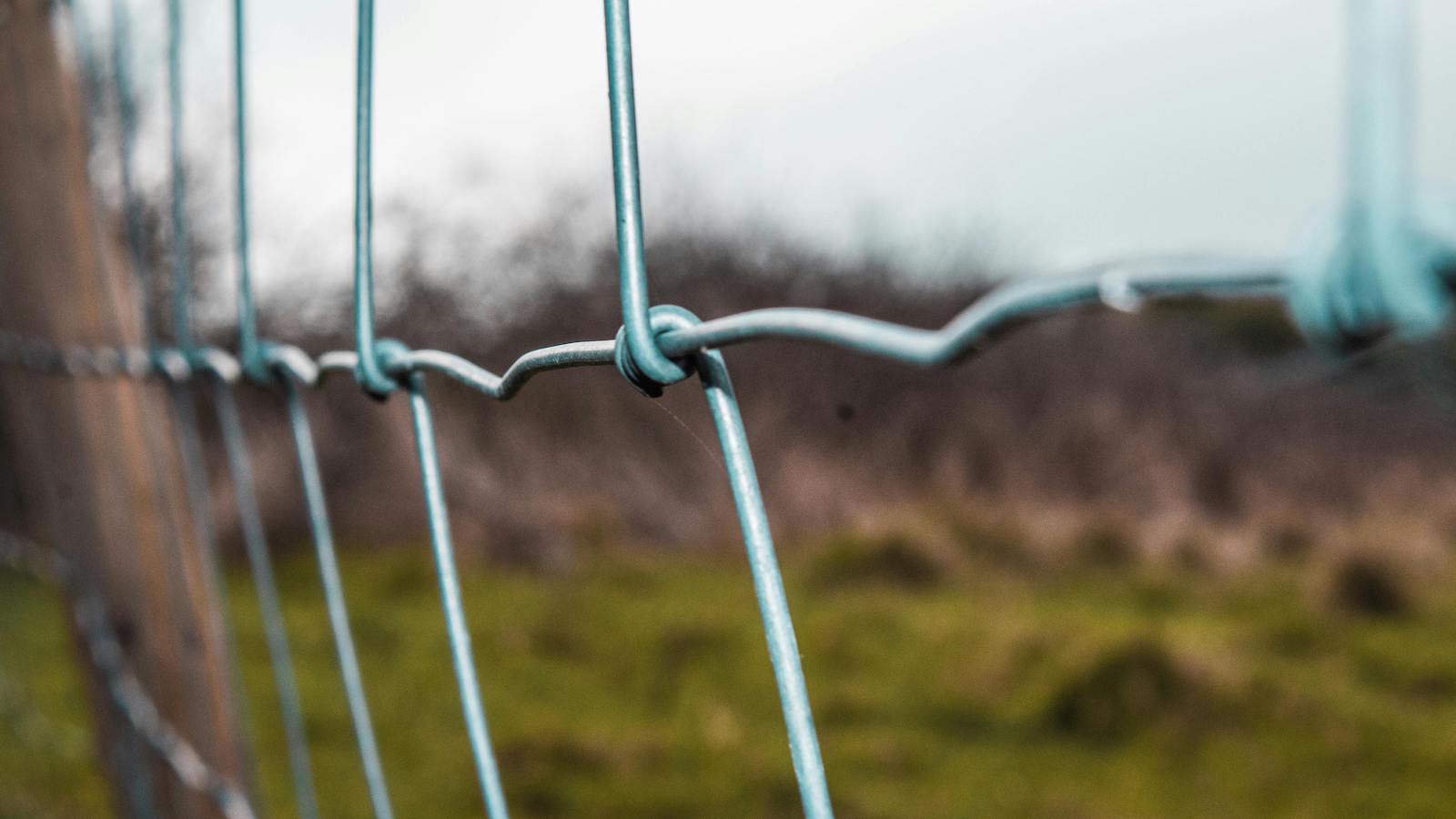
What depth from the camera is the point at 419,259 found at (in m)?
4.66

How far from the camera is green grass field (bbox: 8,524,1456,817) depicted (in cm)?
225

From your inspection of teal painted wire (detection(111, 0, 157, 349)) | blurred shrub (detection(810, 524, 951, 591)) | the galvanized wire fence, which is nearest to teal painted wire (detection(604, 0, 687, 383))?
the galvanized wire fence

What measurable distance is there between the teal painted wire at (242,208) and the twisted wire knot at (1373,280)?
25.2 inches

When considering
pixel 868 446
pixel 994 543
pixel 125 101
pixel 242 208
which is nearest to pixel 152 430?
pixel 125 101

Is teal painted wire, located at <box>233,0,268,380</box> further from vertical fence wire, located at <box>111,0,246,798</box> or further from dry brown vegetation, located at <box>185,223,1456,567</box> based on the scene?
dry brown vegetation, located at <box>185,223,1456,567</box>

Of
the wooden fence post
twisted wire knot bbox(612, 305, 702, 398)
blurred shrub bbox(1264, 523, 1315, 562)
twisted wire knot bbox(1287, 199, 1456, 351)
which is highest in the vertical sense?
twisted wire knot bbox(1287, 199, 1456, 351)

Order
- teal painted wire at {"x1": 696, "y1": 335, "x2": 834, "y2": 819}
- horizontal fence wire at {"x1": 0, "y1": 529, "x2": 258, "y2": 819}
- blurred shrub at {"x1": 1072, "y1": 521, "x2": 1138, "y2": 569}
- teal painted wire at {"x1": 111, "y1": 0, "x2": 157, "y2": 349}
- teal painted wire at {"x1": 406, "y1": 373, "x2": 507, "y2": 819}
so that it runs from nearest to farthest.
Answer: teal painted wire at {"x1": 696, "y1": 335, "x2": 834, "y2": 819} → teal painted wire at {"x1": 406, "y1": 373, "x2": 507, "y2": 819} → teal painted wire at {"x1": 111, "y1": 0, "x2": 157, "y2": 349} → horizontal fence wire at {"x1": 0, "y1": 529, "x2": 258, "y2": 819} → blurred shrub at {"x1": 1072, "y1": 521, "x2": 1138, "y2": 569}

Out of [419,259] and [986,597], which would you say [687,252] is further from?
[986,597]

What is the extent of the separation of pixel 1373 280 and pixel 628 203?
0.23 meters

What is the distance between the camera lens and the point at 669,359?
0.36m

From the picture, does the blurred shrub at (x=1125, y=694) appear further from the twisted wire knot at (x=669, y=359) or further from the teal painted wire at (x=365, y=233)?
the twisted wire knot at (x=669, y=359)

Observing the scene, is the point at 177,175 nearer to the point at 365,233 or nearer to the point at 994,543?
the point at 365,233

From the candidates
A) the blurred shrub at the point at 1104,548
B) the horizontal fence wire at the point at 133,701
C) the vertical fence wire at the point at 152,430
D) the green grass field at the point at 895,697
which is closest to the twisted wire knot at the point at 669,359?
the vertical fence wire at the point at 152,430

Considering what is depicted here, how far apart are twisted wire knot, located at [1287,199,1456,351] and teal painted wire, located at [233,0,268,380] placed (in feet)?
2.10
